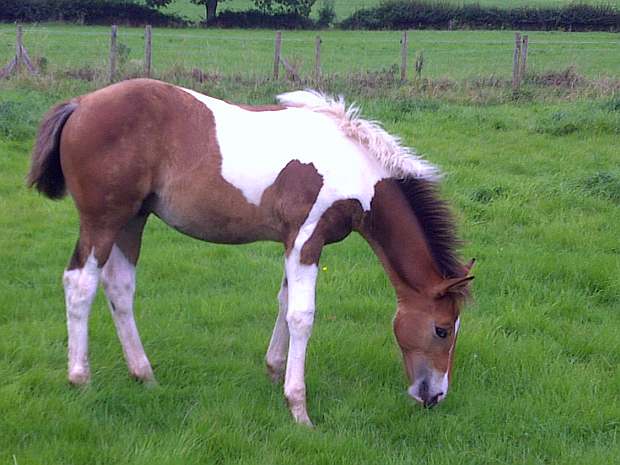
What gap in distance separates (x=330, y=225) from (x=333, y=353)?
1253 mm

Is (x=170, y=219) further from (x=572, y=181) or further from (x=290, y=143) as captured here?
(x=572, y=181)

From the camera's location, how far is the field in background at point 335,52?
2253 centimetres

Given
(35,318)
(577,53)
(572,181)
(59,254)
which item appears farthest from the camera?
(577,53)

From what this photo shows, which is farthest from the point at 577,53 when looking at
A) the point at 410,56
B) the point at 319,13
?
the point at 319,13

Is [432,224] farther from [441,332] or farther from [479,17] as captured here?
[479,17]

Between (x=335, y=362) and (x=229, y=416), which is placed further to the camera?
(x=335, y=362)

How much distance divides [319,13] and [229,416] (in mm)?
41538

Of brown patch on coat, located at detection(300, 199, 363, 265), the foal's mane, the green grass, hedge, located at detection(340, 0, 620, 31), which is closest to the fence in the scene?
hedge, located at detection(340, 0, 620, 31)

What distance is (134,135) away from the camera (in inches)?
178

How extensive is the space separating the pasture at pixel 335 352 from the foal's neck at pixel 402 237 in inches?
30.5

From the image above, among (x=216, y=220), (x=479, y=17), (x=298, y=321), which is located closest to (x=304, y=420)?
(x=298, y=321)

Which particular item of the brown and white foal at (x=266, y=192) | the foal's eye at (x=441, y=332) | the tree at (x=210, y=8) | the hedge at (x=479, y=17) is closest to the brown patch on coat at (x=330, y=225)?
the brown and white foal at (x=266, y=192)

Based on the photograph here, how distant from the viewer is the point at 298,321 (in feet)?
14.9

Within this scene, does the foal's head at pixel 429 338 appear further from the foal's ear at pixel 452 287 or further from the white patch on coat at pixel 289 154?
the white patch on coat at pixel 289 154
